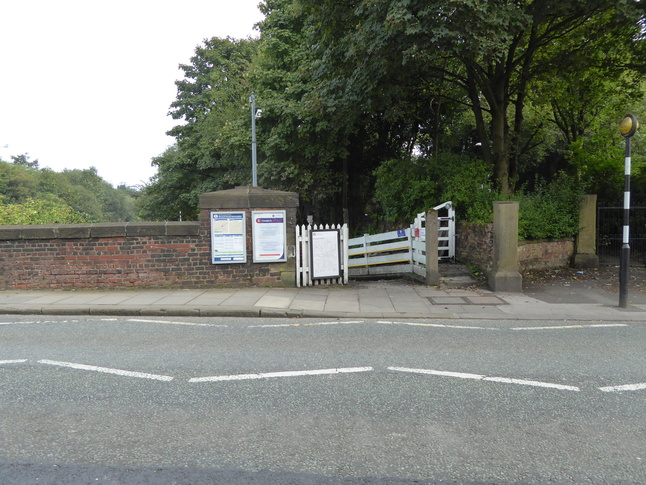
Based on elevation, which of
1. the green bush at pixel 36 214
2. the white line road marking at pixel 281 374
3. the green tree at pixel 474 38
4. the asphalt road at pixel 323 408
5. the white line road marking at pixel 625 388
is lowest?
the white line road marking at pixel 625 388

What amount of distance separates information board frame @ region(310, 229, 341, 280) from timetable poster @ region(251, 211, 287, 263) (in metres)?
0.75

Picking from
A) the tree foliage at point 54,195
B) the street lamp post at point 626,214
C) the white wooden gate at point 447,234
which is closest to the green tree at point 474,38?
the white wooden gate at point 447,234

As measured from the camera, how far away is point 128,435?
3.59 m

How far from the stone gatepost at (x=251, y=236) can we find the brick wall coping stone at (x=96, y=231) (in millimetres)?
548

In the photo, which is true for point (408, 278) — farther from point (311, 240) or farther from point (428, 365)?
point (428, 365)

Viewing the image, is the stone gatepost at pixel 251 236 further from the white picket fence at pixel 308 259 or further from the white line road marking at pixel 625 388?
the white line road marking at pixel 625 388

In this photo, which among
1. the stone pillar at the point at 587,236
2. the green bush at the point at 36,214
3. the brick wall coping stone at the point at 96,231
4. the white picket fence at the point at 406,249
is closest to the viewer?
the brick wall coping stone at the point at 96,231

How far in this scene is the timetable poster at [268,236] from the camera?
36.5 ft

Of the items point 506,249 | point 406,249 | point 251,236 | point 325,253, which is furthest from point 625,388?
point 406,249

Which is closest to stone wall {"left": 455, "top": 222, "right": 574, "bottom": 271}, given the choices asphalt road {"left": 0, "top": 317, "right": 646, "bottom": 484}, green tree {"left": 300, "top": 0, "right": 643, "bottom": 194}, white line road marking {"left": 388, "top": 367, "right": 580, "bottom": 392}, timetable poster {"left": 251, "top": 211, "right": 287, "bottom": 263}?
green tree {"left": 300, "top": 0, "right": 643, "bottom": 194}

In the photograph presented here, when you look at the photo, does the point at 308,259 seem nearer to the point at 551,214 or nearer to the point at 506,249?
the point at 506,249

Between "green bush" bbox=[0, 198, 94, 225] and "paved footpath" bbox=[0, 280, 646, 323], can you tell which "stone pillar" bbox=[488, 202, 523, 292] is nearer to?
"paved footpath" bbox=[0, 280, 646, 323]

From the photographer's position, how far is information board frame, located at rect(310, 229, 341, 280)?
1143cm

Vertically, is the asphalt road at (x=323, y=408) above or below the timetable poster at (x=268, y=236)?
below
